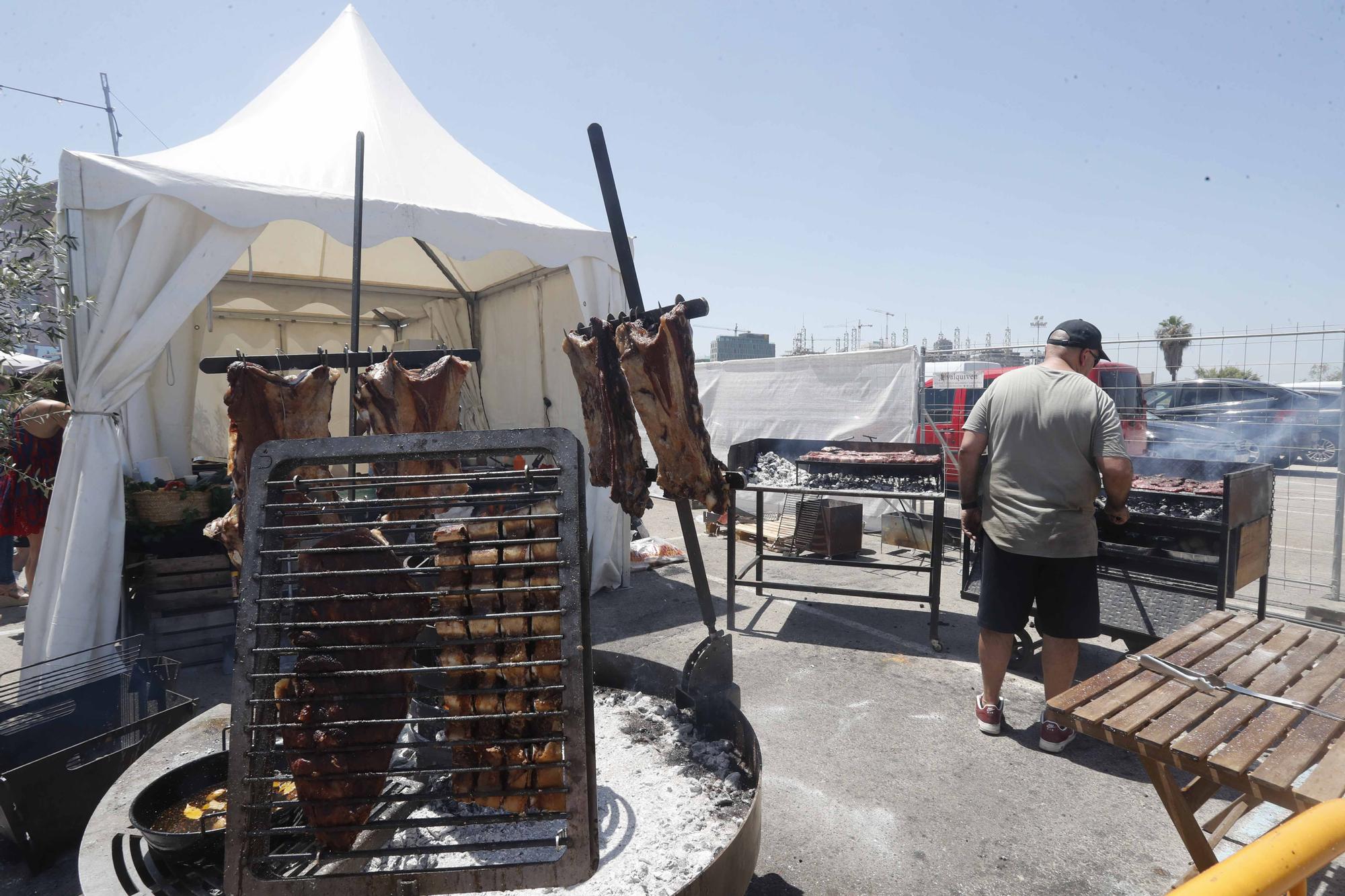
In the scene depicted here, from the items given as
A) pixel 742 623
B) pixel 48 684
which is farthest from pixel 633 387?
pixel 48 684

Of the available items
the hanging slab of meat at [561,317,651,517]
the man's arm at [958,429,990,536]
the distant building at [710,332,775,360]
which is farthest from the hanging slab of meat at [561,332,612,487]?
the distant building at [710,332,775,360]

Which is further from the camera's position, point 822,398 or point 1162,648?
point 822,398

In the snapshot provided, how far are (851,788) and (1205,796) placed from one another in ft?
4.84

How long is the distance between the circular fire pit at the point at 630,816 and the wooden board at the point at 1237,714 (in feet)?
3.76

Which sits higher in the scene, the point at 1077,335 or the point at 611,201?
the point at 611,201

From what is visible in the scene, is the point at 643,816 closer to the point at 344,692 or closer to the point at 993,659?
the point at 344,692

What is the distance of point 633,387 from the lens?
2.89 metres

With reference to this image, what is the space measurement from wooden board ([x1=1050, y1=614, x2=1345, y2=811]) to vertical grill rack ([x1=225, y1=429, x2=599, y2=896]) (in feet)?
5.74

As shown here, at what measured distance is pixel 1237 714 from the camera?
230 centimetres

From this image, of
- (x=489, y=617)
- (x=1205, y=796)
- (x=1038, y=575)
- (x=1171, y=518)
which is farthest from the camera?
(x=1171, y=518)

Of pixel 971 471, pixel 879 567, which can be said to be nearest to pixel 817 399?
pixel 879 567

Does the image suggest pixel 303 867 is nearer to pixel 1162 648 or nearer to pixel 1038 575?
pixel 1162 648

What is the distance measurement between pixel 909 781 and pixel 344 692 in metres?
2.84

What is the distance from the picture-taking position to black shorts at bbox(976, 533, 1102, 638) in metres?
3.62
